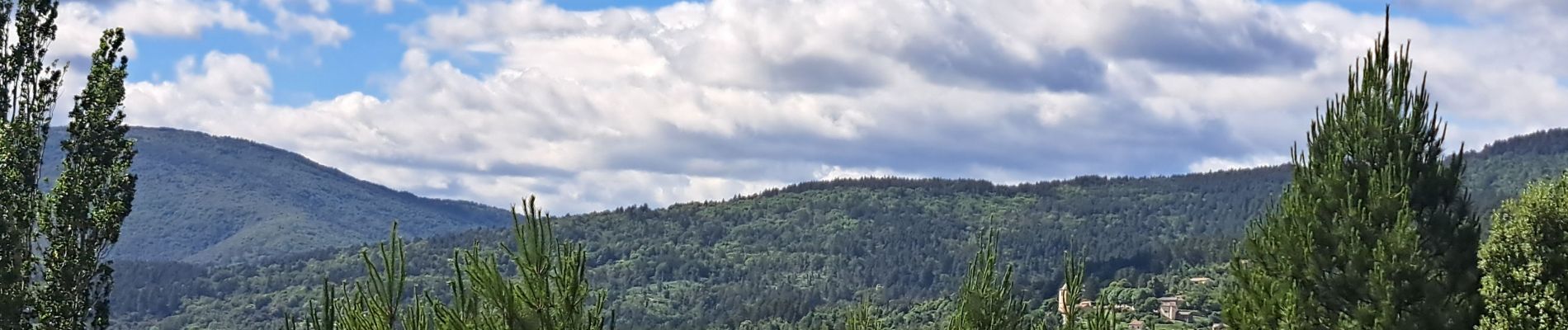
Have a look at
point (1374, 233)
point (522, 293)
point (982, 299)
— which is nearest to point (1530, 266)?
point (1374, 233)

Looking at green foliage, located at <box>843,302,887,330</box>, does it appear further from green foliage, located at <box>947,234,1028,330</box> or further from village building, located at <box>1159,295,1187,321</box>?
village building, located at <box>1159,295,1187,321</box>

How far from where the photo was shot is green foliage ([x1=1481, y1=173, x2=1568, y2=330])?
2741 centimetres

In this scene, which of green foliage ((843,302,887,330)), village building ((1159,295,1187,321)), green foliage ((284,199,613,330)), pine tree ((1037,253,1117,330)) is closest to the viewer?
green foliage ((284,199,613,330))

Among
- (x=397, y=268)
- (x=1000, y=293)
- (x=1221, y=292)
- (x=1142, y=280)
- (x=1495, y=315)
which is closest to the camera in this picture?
(x=397, y=268)

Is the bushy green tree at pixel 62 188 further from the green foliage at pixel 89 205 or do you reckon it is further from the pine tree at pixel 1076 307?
the pine tree at pixel 1076 307

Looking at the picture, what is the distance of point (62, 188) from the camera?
32594 millimetres

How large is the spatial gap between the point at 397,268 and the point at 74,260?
76.2 ft

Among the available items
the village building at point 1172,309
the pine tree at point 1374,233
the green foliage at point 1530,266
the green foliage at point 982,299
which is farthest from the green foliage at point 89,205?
the village building at point 1172,309

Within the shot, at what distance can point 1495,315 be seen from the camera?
27797 millimetres

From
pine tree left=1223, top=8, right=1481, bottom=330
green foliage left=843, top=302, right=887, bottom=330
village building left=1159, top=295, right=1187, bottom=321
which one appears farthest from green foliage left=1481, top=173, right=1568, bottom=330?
village building left=1159, top=295, right=1187, bottom=321

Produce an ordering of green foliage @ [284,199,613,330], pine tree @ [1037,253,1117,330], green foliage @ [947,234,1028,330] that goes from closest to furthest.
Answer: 1. green foliage @ [284,199,613,330]
2. pine tree @ [1037,253,1117,330]
3. green foliage @ [947,234,1028,330]

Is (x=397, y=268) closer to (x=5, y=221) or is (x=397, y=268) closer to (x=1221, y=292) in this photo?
(x=5, y=221)

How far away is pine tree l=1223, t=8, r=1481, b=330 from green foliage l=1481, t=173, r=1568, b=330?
17.9 inches

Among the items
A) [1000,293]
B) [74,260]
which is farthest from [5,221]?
[1000,293]
